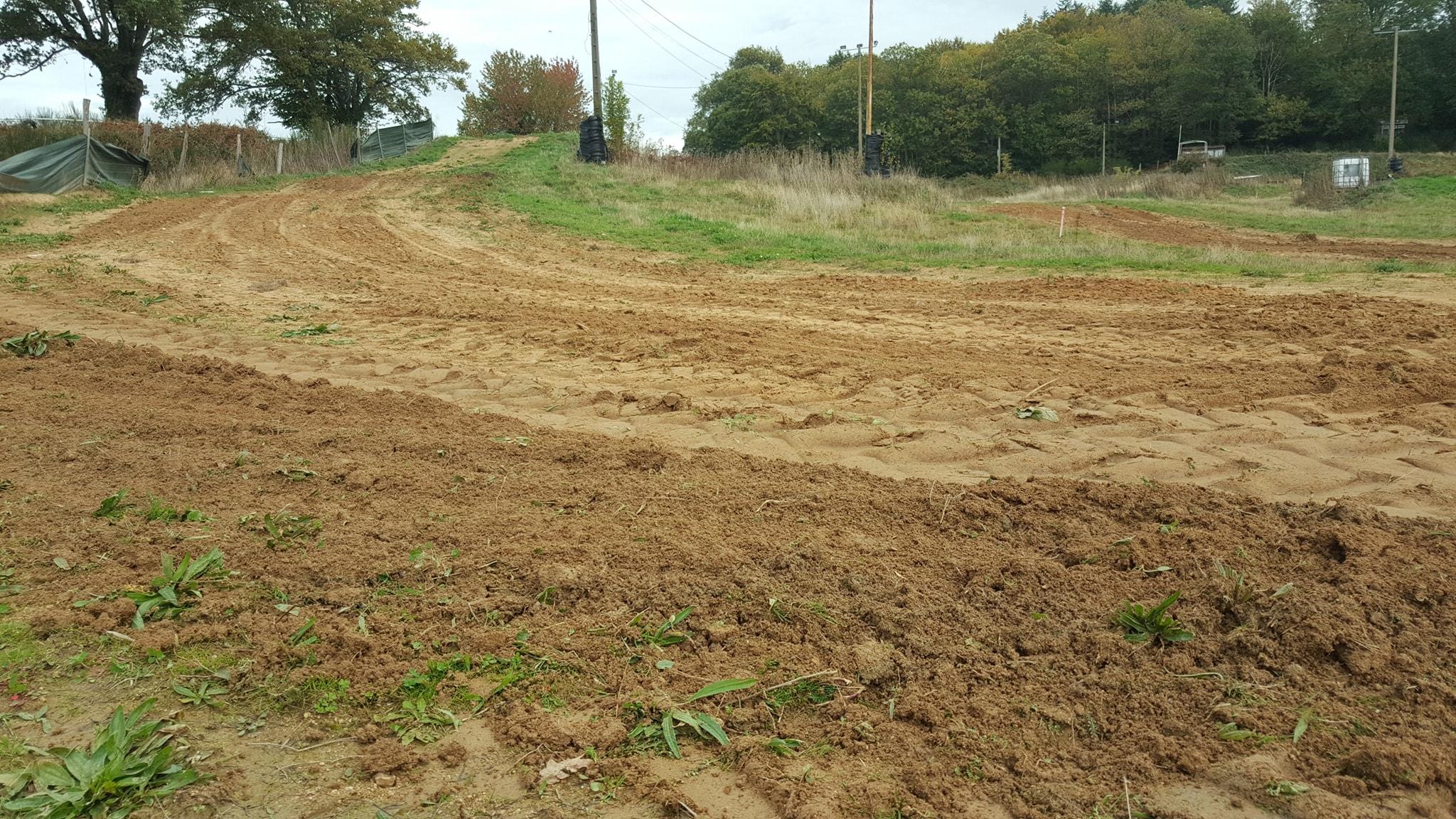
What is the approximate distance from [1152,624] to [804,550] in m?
1.31

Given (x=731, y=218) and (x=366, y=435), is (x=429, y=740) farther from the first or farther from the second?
(x=731, y=218)

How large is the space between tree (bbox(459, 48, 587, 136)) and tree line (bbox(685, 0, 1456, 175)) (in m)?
11.3

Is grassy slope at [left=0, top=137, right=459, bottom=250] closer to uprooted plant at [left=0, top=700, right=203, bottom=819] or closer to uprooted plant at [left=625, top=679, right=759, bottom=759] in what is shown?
uprooted plant at [left=0, top=700, right=203, bottom=819]

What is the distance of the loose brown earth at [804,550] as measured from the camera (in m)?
2.47

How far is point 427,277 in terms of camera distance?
36.0 feet

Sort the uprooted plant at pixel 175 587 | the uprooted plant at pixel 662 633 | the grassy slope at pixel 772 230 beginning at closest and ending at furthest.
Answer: the uprooted plant at pixel 662 633 < the uprooted plant at pixel 175 587 < the grassy slope at pixel 772 230

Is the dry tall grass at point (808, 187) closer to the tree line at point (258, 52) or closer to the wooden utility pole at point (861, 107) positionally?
the wooden utility pole at point (861, 107)

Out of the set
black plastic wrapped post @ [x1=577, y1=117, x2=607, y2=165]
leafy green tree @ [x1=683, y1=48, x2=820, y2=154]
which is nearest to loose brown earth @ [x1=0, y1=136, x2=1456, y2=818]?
black plastic wrapped post @ [x1=577, y1=117, x2=607, y2=165]

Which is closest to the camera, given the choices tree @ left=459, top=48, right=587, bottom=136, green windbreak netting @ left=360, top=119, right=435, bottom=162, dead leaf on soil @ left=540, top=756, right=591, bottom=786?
dead leaf on soil @ left=540, top=756, right=591, bottom=786

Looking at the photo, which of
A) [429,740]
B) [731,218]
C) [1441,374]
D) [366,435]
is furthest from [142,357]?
[731,218]

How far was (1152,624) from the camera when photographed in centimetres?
301

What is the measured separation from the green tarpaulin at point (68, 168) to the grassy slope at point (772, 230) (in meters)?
8.32

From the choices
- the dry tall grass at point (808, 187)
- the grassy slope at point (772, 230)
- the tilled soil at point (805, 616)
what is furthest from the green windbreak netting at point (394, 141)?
the tilled soil at point (805, 616)

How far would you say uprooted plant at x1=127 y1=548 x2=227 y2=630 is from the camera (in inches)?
128
